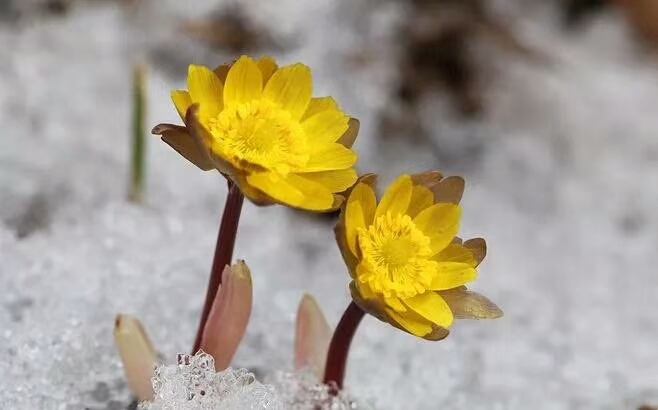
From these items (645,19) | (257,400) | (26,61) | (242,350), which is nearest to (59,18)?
(26,61)

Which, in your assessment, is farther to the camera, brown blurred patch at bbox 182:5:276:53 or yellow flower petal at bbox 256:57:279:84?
brown blurred patch at bbox 182:5:276:53

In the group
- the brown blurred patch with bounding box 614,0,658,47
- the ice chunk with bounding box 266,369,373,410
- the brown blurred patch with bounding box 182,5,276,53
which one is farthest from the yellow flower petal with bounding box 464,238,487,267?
the brown blurred patch with bounding box 614,0,658,47

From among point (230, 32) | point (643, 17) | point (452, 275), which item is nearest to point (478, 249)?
point (452, 275)

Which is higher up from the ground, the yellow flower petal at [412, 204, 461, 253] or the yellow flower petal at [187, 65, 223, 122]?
the yellow flower petal at [412, 204, 461, 253]

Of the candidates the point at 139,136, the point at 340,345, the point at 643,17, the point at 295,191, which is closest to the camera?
the point at 295,191

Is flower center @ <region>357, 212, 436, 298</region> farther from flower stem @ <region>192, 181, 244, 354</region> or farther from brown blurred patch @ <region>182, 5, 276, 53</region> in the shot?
brown blurred patch @ <region>182, 5, 276, 53</region>

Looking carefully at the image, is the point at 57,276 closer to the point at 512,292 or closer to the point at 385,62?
the point at 512,292

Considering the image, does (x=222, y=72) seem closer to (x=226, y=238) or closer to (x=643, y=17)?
(x=226, y=238)
